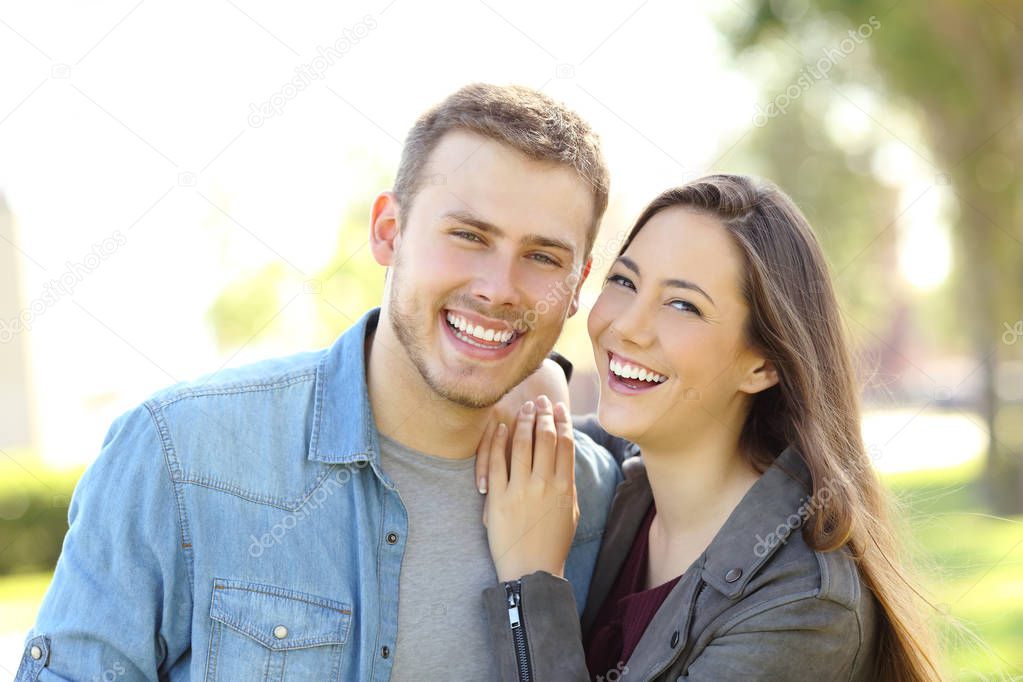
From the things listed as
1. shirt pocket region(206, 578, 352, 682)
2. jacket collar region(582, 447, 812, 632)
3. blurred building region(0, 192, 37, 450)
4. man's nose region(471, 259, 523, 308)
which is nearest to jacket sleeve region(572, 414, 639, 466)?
jacket collar region(582, 447, 812, 632)

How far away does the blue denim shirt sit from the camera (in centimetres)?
221

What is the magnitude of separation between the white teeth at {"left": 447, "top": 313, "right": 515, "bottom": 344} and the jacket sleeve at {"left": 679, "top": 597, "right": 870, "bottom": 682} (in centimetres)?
97

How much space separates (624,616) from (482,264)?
43.3 inches

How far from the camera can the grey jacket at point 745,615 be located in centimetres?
232

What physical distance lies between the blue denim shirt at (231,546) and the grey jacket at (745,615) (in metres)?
0.19

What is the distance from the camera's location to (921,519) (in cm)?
292

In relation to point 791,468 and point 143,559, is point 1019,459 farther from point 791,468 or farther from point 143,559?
point 143,559

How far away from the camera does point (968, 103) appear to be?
9688 millimetres

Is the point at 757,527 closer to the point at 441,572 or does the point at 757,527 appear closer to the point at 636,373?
the point at 636,373

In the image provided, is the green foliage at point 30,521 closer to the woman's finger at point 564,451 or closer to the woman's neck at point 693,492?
the woman's finger at point 564,451

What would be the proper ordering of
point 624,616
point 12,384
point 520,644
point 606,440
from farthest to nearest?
point 12,384
point 606,440
point 624,616
point 520,644

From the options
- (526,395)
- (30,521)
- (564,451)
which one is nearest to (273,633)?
(564,451)

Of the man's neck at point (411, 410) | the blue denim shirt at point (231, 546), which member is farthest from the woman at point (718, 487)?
the blue denim shirt at point (231, 546)

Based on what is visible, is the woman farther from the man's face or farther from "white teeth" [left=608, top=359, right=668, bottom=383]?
the man's face
